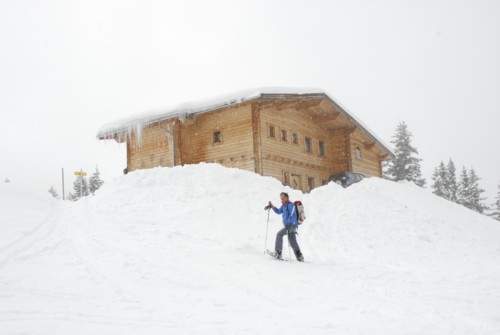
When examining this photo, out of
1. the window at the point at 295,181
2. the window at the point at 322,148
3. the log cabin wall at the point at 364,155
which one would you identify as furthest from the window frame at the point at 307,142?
the log cabin wall at the point at 364,155

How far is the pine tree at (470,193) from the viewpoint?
40.4m

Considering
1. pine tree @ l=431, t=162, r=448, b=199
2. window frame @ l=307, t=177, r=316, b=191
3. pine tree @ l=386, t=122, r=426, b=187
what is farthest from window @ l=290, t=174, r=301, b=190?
pine tree @ l=431, t=162, r=448, b=199

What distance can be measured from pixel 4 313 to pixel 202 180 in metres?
10.6

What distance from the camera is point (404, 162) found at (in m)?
37.8

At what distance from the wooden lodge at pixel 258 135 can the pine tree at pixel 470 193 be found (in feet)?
73.5

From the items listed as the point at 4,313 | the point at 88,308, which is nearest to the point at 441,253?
the point at 88,308

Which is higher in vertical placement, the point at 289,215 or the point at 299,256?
the point at 289,215

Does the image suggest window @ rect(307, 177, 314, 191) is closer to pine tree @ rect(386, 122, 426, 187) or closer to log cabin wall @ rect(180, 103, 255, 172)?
log cabin wall @ rect(180, 103, 255, 172)

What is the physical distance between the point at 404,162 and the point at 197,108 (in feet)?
84.9

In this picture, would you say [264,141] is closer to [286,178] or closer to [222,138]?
[222,138]

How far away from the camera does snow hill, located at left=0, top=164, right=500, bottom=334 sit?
4152 mm

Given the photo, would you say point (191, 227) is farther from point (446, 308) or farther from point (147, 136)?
point (147, 136)

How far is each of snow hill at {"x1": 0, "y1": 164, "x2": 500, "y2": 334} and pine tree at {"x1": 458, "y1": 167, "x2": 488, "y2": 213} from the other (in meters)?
29.5

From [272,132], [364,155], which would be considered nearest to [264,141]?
[272,132]
